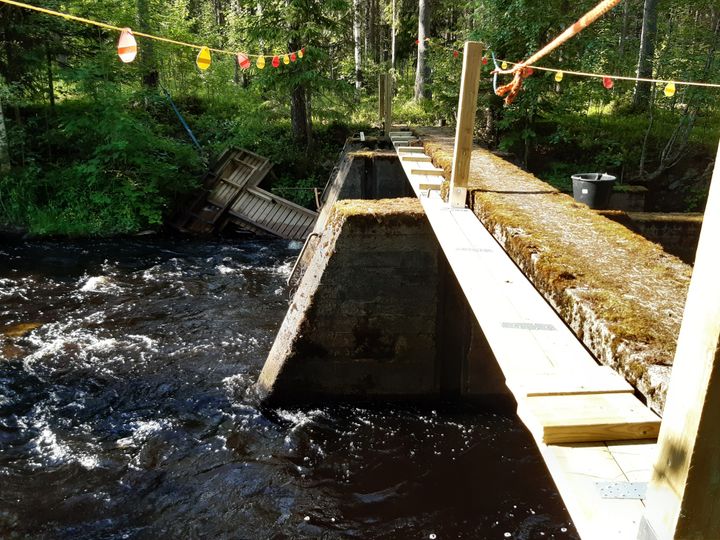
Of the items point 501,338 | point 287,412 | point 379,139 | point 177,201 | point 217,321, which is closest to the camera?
point 501,338

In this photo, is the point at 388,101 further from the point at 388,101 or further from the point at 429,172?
the point at 429,172

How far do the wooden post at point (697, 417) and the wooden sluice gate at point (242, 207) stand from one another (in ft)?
39.4

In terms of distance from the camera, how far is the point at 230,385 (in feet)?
22.5

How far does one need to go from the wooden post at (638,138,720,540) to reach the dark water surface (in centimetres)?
373

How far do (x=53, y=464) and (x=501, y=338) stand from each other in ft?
15.6

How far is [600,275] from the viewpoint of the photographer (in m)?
3.73

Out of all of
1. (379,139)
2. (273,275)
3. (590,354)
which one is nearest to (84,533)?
(590,354)

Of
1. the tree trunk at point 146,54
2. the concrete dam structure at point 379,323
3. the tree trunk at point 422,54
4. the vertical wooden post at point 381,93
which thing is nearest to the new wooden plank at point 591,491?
the concrete dam structure at point 379,323

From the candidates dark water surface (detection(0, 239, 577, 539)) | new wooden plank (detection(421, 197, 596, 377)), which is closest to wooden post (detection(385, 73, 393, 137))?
dark water surface (detection(0, 239, 577, 539))

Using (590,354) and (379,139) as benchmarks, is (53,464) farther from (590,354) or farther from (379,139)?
(379,139)

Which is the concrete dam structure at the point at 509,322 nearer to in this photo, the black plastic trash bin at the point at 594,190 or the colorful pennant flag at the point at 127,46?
the black plastic trash bin at the point at 594,190

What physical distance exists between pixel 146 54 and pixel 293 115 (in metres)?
5.70

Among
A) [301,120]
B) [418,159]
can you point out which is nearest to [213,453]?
[418,159]

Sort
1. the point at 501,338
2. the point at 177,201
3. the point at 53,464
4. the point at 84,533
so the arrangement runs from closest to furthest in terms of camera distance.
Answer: the point at 501,338
the point at 84,533
the point at 53,464
the point at 177,201
